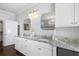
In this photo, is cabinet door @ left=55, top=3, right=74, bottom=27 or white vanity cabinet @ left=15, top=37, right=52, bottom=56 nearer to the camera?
cabinet door @ left=55, top=3, right=74, bottom=27

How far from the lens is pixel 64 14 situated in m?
1.98

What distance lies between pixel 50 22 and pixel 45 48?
3.71ft

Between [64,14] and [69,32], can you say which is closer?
[64,14]

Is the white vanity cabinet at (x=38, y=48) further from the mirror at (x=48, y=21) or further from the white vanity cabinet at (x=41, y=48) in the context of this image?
the mirror at (x=48, y=21)

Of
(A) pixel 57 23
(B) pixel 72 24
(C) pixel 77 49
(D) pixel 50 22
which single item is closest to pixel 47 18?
(D) pixel 50 22

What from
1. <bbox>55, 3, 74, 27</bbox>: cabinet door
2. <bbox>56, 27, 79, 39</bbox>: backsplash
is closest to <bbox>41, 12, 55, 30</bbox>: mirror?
<bbox>56, 27, 79, 39</bbox>: backsplash

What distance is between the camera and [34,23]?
12.2 ft

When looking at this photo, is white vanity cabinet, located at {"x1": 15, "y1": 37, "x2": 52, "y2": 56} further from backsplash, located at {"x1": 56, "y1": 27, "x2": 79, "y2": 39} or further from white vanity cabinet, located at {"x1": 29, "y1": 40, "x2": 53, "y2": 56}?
backsplash, located at {"x1": 56, "y1": 27, "x2": 79, "y2": 39}

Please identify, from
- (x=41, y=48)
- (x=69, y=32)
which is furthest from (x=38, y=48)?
(x=69, y=32)

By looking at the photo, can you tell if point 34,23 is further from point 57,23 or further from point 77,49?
point 77,49

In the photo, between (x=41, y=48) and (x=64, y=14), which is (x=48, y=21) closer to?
(x=64, y=14)

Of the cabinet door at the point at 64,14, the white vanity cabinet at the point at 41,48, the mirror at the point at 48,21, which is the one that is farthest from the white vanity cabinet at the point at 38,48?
the mirror at the point at 48,21

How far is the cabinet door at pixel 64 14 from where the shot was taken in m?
1.83

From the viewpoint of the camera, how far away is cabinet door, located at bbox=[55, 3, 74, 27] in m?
1.83
